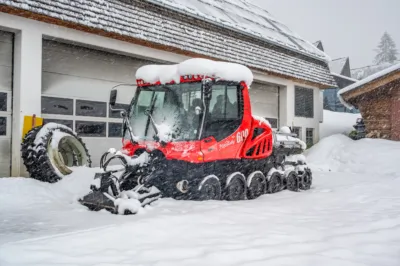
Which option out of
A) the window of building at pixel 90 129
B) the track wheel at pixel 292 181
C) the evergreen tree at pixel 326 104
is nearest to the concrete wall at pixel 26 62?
the window of building at pixel 90 129

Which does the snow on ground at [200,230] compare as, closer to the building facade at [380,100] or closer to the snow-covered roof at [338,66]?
the building facade at [380,100]

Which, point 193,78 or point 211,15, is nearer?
point 193,78

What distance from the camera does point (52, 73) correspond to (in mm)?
9602

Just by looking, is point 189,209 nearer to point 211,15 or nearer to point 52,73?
point 52,73

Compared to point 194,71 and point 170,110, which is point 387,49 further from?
point 170,110

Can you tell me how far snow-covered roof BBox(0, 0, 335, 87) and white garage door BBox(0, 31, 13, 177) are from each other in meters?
0.84

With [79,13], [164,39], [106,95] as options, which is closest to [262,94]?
[164,39]

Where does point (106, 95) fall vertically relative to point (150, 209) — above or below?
above

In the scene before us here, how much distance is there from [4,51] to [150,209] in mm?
5311

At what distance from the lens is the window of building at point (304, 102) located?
1800 centimetres

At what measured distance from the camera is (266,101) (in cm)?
1648

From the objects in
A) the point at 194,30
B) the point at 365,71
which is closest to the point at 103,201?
the point at 194,30

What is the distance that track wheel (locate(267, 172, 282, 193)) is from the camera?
834 cm

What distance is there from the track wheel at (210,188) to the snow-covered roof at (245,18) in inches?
240
